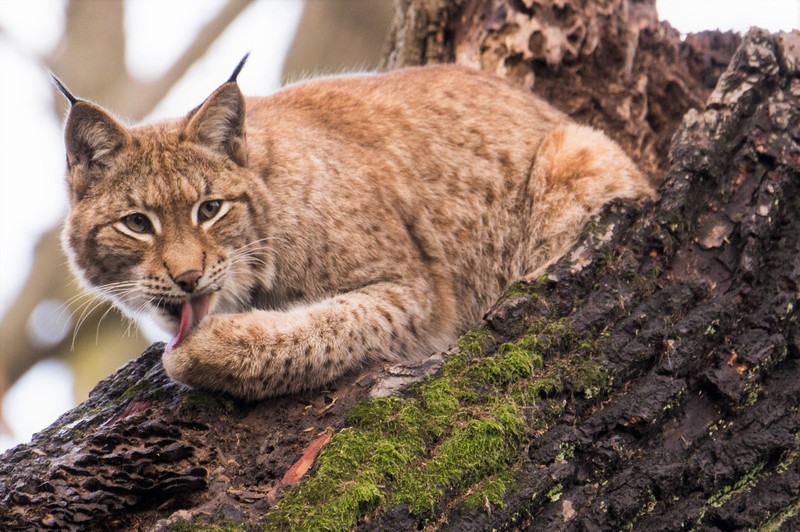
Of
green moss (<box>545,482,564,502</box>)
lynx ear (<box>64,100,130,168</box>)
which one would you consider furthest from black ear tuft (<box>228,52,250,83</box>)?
green moss (<box>545,482,564,502</box>)

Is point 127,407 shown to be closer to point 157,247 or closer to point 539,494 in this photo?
point 157,247

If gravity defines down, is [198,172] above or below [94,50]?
below

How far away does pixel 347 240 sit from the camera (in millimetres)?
4773

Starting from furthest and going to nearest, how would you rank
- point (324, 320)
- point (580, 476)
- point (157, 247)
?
point (324, 320) < point (157, 247) < point (580, 476)

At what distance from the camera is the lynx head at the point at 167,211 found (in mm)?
4086

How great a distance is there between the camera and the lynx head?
4086 mm

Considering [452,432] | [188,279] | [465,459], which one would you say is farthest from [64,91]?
[465,459]

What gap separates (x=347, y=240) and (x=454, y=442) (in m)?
1.90

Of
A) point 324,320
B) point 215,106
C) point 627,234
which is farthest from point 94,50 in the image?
point 627,234

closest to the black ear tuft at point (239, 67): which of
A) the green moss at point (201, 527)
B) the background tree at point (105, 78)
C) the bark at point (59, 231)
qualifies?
the green moss at point (201, 527)

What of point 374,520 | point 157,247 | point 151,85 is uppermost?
point 151,85

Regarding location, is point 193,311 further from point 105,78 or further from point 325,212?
point 105,78

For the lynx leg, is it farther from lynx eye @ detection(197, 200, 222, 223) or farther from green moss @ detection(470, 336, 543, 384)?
green moss @ detection(470, 336, 543, 384)

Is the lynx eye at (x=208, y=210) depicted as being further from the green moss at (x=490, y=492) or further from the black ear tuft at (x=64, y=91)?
the green moss at (x=490, y=492)
